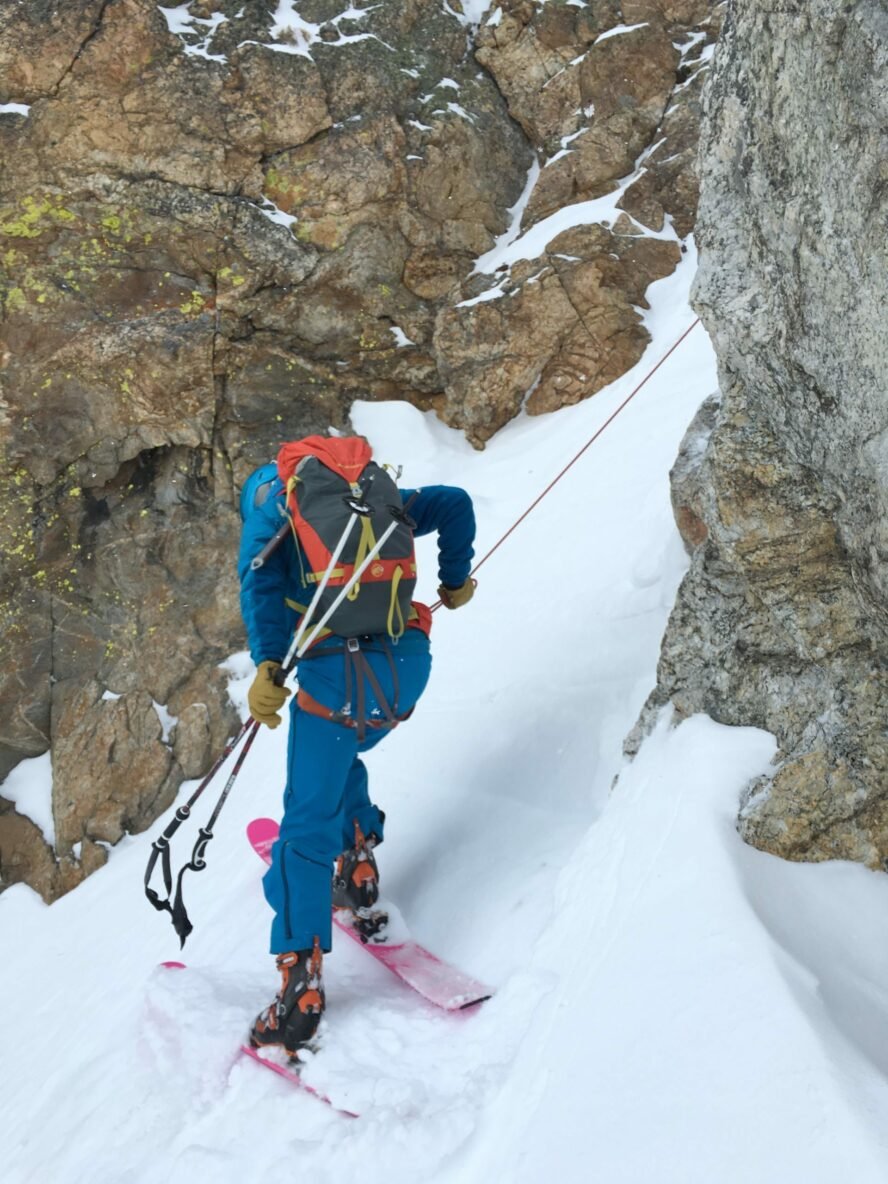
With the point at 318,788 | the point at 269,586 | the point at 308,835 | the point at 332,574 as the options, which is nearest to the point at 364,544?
the point at 332,574

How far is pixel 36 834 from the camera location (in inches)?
386

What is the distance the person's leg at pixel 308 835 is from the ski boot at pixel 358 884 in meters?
0.61

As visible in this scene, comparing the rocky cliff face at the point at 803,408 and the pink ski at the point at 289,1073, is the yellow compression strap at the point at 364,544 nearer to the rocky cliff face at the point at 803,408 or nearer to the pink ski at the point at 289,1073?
the rocky cliff face at the point at 803,408

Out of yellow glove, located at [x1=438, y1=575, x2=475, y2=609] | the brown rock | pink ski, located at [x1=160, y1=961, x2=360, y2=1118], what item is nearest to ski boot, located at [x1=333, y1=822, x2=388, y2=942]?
pink ski, located at [x1=160, y1=961, x2=360, y2=1118]

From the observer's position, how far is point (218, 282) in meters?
10.8

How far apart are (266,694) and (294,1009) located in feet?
3.77

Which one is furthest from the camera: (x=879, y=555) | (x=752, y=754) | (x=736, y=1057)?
(x=752, y=754)

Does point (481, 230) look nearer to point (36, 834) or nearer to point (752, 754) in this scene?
point (36, 834)

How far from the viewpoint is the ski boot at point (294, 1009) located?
3.10 metres

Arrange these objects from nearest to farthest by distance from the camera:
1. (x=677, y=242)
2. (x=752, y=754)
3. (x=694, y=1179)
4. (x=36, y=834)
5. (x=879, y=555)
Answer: (x=694, y=1179) → (x=879, y=555) → (x=752, y=754) → (x=36, y=834) → (x=677, y=242)

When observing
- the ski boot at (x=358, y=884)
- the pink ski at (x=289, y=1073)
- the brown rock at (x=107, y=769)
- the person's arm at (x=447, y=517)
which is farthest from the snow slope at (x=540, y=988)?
the brown rock at (x=107, y=769)

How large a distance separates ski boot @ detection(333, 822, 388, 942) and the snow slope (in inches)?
5.8

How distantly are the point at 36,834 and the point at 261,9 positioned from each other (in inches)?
430

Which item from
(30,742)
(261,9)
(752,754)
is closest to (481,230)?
(261,9)
